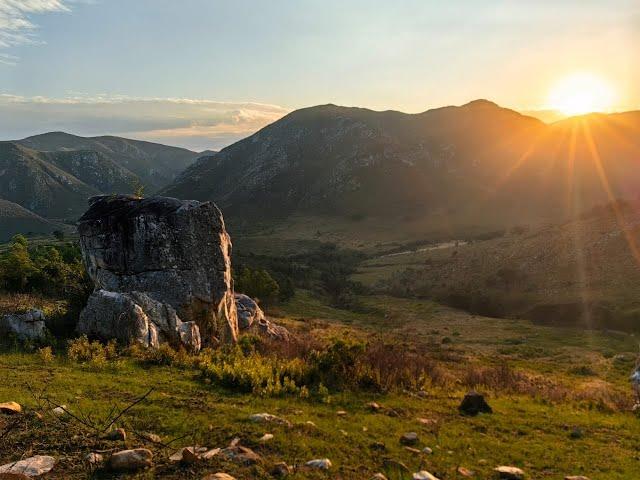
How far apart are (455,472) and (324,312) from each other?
56.9 meters

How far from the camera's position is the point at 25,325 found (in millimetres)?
16141

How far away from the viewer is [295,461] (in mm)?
8180

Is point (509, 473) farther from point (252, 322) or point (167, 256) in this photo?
point (252, 322)

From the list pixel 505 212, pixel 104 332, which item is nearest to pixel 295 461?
pixel 104 332

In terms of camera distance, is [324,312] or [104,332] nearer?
[104,332]

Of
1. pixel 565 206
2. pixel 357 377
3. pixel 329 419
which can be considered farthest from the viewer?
pixel 565 206

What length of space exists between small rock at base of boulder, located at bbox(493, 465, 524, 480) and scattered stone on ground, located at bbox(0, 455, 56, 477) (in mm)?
7418

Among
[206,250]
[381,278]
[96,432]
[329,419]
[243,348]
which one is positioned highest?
[206,250]

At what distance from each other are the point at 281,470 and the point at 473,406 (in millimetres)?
7209

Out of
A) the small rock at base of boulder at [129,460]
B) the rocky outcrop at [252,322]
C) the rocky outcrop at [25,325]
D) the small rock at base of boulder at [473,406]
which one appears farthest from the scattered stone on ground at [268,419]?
the rocky outcrop at [252,322]

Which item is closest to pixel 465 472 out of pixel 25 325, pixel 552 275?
pixel 25 325

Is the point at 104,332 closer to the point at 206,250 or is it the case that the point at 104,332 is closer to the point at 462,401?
the point at 206,250

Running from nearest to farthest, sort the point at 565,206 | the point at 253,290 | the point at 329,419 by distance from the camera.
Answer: the point at 329,419 → the point at 253,290 → the point at 565,206

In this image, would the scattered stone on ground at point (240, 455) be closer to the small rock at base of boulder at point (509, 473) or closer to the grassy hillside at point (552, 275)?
the small rock at base of boulder at point (509, 473)
